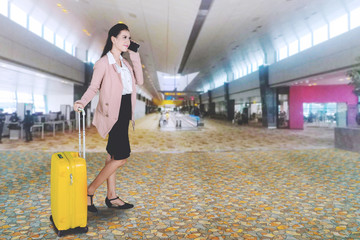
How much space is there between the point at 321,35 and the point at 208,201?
1401 cm

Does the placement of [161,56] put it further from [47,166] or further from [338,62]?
[47,166]

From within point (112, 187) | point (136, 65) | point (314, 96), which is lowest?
point (112, 187)

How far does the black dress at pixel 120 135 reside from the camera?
227cm

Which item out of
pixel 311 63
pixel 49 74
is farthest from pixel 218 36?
pixel 49 74

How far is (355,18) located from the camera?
1076 centimetres

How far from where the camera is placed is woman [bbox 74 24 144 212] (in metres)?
2.20

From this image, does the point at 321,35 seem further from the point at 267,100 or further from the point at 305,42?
the point at 267,100

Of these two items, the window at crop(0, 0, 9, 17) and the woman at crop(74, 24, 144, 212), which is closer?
the woman at crop(74, 24, 144, 212)

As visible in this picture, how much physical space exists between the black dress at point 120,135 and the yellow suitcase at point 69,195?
1.13 ft

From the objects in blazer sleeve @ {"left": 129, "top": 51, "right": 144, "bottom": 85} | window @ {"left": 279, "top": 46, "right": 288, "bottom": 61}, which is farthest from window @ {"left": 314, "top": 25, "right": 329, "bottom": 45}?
blazer sleeve @ {"left": 129, "top": 51, "right": 144, "bottom": 85}

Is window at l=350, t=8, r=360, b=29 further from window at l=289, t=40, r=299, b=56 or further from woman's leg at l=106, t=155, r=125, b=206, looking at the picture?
woman's leg at l=106, t=155, r=125, b=206

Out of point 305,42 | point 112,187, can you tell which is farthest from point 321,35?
point 112,187

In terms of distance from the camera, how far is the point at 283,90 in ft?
58.7

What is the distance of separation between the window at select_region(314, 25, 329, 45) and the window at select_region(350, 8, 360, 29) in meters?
1.65
